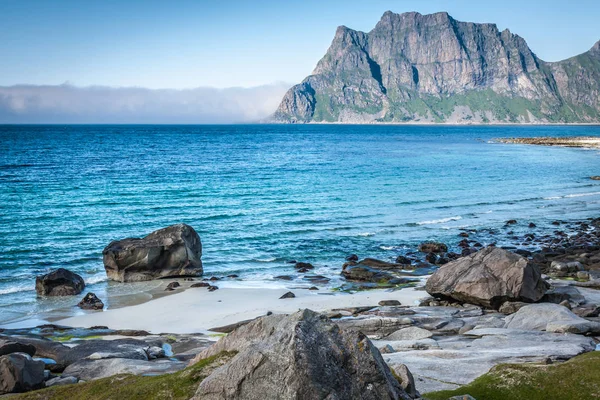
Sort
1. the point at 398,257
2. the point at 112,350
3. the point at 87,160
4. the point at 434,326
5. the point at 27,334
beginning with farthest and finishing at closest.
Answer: the point at 87,160 < the point at 398,257 < the point at 27,334 < the point at 434,326 < the point at 112,350

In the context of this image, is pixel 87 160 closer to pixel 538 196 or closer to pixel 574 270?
pixel 538 196

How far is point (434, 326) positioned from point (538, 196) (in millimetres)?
53606

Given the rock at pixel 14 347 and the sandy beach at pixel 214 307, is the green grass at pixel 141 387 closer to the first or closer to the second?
the rock at pixel 14 347

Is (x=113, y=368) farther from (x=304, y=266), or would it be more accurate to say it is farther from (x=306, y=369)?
(x=304, y=266)

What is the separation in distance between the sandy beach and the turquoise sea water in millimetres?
3451

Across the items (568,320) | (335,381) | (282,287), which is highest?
(335,381)

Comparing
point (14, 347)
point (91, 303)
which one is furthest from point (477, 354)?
point (91, 303)

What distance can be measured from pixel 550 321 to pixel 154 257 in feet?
73.2

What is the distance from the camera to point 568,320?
1798cm

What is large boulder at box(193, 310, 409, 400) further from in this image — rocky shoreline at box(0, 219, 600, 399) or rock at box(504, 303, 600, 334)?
rock at box(504, 303, 600, 334)

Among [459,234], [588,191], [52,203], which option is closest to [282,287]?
[459,234]

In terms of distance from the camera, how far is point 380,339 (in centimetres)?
1842

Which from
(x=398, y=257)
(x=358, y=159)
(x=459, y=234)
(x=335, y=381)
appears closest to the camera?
(x=335, y=381)

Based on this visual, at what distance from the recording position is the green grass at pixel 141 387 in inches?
362
